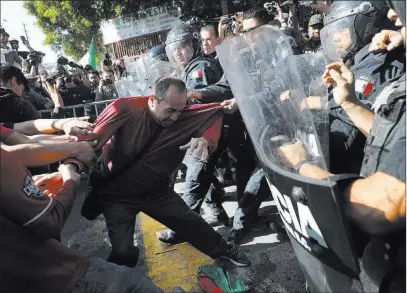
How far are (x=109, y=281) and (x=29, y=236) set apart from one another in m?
0.49

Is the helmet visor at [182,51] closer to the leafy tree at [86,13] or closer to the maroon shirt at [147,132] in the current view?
the maroon shirt at [147,132]

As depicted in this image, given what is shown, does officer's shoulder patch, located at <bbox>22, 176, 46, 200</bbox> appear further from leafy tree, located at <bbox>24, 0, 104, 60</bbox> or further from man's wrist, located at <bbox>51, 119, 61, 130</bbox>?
leafy tree, located at <bbox>24, 0, 104, 60</bbox>

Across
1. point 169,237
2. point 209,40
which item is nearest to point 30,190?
point 169,237

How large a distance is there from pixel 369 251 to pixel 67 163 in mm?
1514

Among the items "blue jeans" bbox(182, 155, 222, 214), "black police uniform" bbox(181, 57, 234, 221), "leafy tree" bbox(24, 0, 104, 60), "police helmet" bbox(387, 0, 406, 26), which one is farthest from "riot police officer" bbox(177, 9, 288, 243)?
"leafy tree" bbox(24, 0, 104, 60)

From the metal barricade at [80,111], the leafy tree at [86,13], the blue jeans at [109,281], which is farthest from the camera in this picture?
the leafy tree at [86,13]

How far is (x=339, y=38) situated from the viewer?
2459 mm

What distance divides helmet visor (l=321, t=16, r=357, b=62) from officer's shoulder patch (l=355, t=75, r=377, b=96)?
0.31m

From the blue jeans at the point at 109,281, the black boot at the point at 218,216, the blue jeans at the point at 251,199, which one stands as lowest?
the black boot at the point at 218,216

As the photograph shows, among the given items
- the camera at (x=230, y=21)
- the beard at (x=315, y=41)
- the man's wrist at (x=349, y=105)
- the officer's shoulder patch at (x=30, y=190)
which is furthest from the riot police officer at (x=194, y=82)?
the beard at (x=315, y=41)

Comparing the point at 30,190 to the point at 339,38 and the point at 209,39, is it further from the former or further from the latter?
the point at 209,39

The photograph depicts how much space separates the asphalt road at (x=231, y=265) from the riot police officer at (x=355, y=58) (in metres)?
0.91

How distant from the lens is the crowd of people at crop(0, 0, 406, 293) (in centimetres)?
119

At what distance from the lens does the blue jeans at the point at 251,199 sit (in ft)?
10.2
